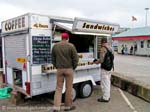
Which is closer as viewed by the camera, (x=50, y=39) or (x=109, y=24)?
(x=50, y=39)

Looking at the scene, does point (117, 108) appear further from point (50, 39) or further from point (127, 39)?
point (127, 39)

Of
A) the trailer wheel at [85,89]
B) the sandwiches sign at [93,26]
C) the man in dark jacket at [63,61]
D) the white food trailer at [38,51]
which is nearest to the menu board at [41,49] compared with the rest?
the white food trailer at [38,51]

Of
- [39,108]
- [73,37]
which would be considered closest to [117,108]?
[39,108]

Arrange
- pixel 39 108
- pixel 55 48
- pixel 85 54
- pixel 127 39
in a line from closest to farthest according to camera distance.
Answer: pixel 55 48 < pixel 39 108 < pixel 85 54 < pixel 127 39

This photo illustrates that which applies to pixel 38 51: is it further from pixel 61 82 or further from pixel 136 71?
pixel 136 71

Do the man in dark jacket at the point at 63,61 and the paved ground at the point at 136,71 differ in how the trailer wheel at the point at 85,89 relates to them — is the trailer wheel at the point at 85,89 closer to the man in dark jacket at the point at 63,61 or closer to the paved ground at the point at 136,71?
the man in dark jacket at the point at 63,61

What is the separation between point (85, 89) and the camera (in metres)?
6.66

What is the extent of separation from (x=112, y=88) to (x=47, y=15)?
4.08 metres

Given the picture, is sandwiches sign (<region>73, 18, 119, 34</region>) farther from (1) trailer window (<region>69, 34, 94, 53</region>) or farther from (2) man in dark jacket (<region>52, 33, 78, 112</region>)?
(1) trailer window (<region>69, 34, 94, 53</region>)

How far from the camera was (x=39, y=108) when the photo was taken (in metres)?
5.74

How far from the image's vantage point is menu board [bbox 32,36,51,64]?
5504 millimetres

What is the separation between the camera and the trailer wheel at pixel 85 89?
6.57m

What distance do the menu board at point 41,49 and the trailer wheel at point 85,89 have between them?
1.47 metres

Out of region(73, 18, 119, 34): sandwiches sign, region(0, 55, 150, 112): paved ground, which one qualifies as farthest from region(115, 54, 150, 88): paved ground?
region(73, 18, 119, 34): sandwiches sign
